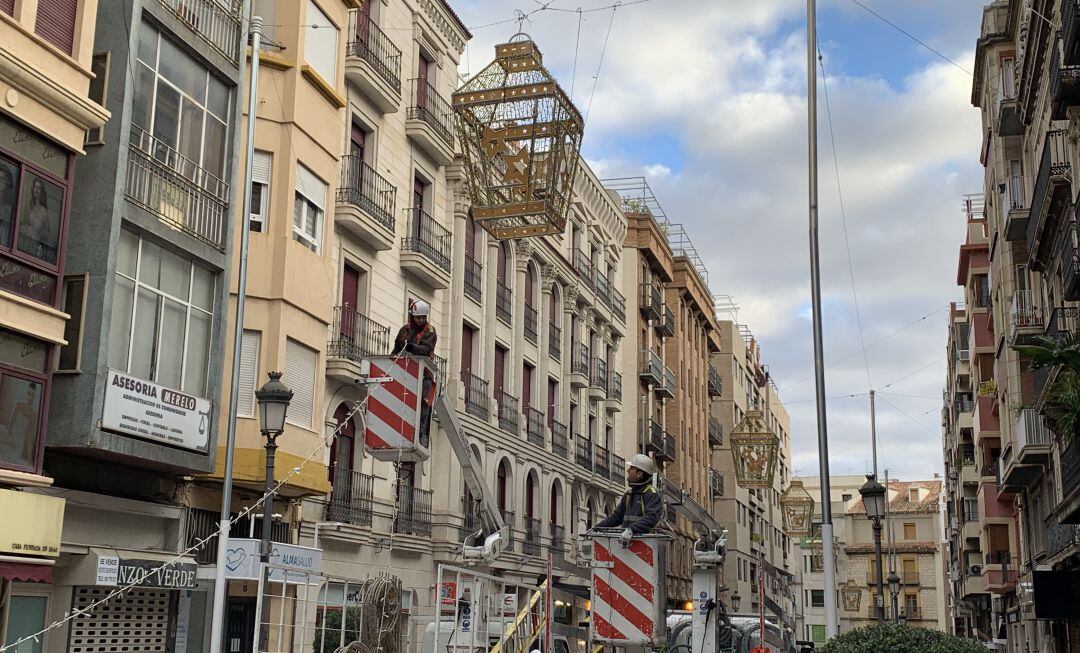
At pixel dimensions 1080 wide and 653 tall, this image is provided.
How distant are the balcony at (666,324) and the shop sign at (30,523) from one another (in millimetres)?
40182

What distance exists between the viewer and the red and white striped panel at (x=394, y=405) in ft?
47.0

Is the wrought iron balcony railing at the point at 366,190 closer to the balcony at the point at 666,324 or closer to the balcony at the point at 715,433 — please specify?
the balcony at the point at 666,324

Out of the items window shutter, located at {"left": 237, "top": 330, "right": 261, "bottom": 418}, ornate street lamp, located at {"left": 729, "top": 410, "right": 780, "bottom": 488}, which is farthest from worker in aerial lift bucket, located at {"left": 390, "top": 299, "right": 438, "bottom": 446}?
ornate street lamp, located at {"left": 729, "top": 410, "right": 780, "bottom": 488}

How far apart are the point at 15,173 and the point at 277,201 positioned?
21.6 ft

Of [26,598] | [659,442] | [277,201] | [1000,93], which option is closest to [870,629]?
[26,598]

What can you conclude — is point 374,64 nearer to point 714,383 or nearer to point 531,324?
point 531,324

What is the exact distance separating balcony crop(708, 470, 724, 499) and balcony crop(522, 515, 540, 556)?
29900 mm

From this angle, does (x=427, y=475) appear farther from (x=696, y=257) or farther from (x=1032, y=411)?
(x=696, y=257)

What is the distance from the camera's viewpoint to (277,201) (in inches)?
803

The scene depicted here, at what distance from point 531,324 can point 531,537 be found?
6.38 meters

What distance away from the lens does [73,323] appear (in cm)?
1523

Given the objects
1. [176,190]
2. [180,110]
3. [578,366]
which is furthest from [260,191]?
[578,366]

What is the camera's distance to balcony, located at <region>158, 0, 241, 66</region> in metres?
18.0

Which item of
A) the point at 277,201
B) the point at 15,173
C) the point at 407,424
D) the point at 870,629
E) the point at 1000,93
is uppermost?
the point at 1000,93
